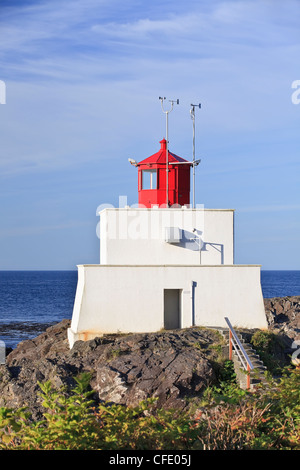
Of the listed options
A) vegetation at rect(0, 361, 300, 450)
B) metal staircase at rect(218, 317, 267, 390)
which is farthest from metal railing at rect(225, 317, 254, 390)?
vegetation at rect(0, 361, 300, 450)

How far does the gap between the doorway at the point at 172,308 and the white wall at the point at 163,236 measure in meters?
1.09

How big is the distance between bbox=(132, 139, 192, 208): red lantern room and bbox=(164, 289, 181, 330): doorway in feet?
10.1

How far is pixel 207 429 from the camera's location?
261 inches

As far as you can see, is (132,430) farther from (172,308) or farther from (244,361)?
(172,308)

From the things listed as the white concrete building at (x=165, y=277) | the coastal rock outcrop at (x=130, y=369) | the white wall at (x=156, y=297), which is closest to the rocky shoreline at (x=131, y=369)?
the coastal rock outcrop at (x=130, y=369)

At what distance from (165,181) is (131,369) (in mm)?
7662

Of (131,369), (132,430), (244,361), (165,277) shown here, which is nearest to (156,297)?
(165,277)

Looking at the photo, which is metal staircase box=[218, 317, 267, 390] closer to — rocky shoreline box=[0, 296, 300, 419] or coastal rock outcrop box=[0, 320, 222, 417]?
rocky shoreline box=[0, 296, 300, 419]

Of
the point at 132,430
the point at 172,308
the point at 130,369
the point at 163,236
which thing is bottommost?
the point at 130,369

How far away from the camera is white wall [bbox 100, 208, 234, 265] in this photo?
63.3ft

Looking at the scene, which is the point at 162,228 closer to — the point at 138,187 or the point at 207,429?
the point at 138,187

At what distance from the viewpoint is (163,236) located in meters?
19.4

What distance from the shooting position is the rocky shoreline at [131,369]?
14656 mm
